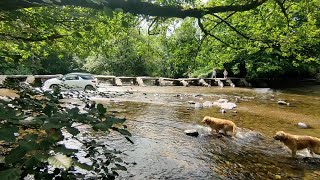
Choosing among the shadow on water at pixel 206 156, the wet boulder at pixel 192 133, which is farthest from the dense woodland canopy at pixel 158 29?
the shadow on water at pixel 206 156

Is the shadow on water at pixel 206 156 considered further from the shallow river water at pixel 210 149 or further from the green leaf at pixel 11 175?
the green leaf at pixel 11 175

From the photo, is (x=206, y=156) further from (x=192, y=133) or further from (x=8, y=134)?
(x=8, y=134)

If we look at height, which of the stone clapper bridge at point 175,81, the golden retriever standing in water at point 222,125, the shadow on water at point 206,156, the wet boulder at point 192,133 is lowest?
the shadow on water at point 206,156

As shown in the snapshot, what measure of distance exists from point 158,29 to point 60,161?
309 inches

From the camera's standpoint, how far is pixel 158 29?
8.80 m

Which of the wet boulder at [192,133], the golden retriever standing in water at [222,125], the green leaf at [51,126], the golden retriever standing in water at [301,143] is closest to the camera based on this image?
the green leaf at [51,126]

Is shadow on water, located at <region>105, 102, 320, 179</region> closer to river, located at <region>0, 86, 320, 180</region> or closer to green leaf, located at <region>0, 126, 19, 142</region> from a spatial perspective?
river, located at <region>0, 86, 320, 180</region>

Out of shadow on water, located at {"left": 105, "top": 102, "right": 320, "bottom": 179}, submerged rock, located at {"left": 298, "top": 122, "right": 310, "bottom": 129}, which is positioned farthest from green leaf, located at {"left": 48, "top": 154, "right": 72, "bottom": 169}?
submerged rock, located at {"left": 298, "top": 122, "right": 310, "bottom": 129}

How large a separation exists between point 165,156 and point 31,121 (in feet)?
20.7

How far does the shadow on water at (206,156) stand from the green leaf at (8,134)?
4192 millimetres

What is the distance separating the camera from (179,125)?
11.5m

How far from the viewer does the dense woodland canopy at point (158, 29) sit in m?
2.53

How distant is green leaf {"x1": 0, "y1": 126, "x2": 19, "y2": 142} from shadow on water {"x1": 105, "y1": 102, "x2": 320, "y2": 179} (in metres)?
4.19

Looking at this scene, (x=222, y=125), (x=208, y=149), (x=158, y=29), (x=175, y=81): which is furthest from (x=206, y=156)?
(x=175, y=81)
